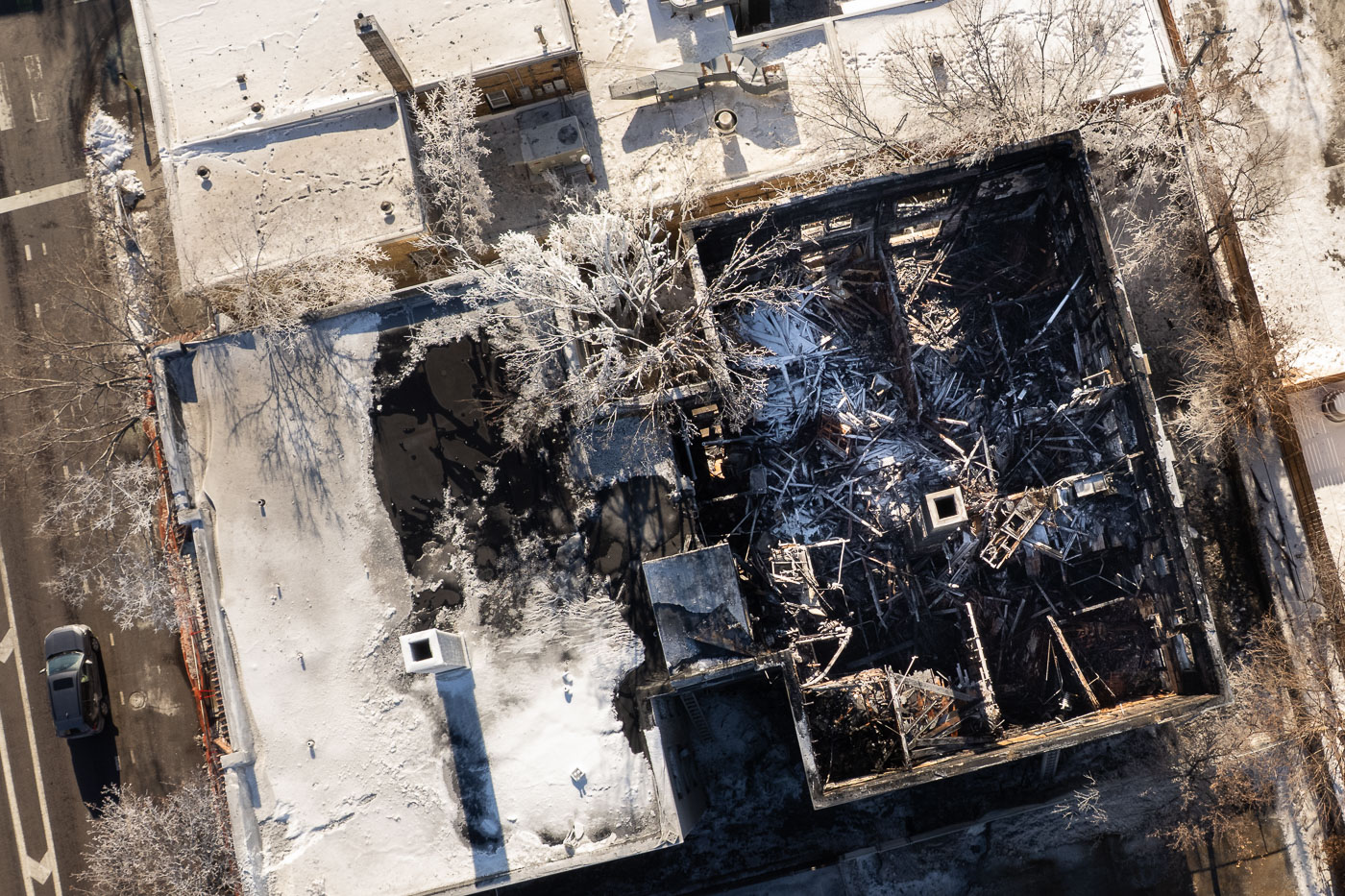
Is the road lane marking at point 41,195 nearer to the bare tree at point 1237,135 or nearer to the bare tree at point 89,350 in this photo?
the bare tree at point 89,350

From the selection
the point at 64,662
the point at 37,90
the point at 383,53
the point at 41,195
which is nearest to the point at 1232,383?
the point at 383,53

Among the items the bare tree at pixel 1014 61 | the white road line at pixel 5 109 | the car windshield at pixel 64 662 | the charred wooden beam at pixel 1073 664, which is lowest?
the charred wooden beam at pixel 1073 664

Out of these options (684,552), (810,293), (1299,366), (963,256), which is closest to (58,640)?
(684,552)

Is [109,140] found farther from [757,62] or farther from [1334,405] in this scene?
[1334,405]

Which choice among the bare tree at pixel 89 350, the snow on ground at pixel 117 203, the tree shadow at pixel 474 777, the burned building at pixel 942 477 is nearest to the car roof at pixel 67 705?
the bare tree at pixel 89 350

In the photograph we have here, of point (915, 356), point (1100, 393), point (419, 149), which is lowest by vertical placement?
point (1100, 393)

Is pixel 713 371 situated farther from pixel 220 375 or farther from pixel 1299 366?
pixel 1299 366
